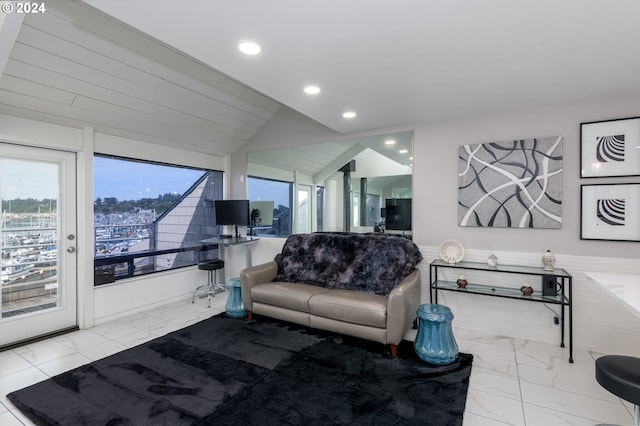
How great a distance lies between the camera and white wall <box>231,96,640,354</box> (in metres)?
2.87

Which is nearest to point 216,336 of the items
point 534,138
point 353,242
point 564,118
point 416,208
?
point 353,242

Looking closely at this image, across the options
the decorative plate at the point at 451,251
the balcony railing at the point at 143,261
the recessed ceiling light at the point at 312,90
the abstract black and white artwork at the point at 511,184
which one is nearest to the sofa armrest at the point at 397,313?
the decorative plate at the point at 451,251

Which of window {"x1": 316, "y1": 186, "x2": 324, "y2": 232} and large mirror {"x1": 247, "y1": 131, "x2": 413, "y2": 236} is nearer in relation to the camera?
large mirror {"x1": 247, "y1": 131, "x2": 413, "y2": 236}

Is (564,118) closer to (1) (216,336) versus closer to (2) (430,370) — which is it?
(2) (430,370)

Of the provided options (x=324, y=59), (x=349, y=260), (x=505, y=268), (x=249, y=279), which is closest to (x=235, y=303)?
(x=249, y=279)

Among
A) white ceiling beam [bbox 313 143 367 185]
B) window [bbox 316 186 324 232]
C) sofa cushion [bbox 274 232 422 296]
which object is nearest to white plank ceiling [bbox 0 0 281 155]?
white ceiling beam [bbox 313 143 367 185]

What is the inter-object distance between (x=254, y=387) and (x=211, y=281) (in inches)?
112

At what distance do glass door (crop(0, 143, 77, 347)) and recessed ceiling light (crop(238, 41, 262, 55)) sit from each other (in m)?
2.61

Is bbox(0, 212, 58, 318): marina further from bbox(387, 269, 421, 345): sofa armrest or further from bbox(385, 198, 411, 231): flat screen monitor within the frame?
bbox(385, 198, 411, 231): flat screen monitor

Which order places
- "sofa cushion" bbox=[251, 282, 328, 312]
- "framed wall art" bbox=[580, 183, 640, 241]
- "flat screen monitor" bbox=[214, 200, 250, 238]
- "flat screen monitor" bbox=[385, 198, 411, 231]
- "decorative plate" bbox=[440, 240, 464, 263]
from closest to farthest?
"framed wall art" bbox=[580, 183, 640, 241]
"sofa cushion" bbox=[251, 282, 328, 312]
"decorative plate" bbox=[440, 240, 464, 263]
"flat screen monitor" bbox=[385, 198, 411, 231]
"flat screen monitor" bbox=[214, 200, 250, 238]

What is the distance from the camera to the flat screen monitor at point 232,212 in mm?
4648

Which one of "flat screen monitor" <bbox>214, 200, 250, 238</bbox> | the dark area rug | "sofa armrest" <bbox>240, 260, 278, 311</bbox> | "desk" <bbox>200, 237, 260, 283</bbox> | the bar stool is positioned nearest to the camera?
the dark area rug

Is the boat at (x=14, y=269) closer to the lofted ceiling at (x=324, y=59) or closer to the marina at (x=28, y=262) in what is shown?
the marina at (x=28, y=262)

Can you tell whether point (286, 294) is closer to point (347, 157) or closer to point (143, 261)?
point (347, 157)
